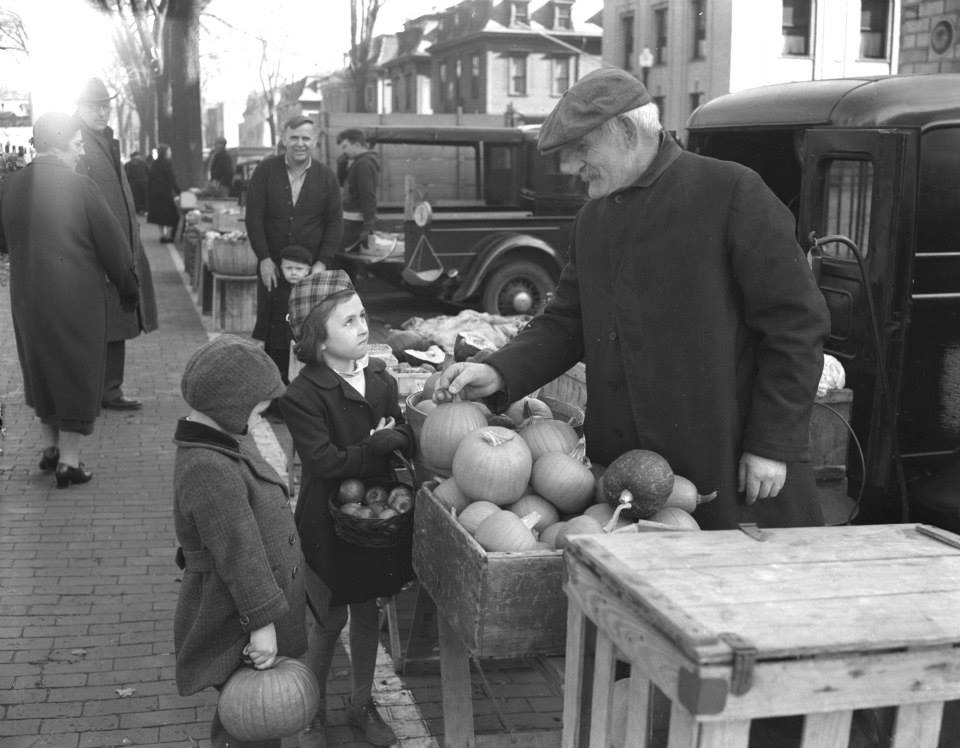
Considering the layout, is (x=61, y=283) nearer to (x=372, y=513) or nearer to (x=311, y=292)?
(x=311, y=292)

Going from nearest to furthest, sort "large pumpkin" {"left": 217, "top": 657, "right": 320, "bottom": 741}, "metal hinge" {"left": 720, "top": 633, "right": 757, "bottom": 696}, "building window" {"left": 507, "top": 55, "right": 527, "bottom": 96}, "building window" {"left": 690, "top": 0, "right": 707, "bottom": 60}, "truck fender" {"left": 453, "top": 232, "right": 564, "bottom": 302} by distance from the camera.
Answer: "metal hinge" {"left": 720, "top": 633, "right": 757, "bottom": 696}, "large pumpkin" {"left": 217, "top": 657, "right": 320, "bottom": 741}, "truck fender" {"left": 453, "top": 232, "right": 564, "bottom": 302}, "building window" {"left": 690, "top": 0, "right": 707, "bottom": 60}, "building window" {"left": 507, "top": 55, "right": 527, "bottom": 96}

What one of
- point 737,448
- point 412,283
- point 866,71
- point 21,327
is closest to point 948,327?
point 737,448

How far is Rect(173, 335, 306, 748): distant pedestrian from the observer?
124 inches

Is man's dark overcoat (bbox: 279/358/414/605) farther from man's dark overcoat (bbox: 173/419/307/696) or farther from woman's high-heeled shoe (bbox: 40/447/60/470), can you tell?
woman's high-heeled shoe (bbox: 40/447/60/470)

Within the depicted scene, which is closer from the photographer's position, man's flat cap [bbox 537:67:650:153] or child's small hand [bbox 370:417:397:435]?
man's flat cap [bbox 537:67:650:153]

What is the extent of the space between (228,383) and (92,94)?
5106mm

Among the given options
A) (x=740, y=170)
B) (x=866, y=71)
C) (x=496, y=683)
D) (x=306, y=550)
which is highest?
(x=866, y=71)

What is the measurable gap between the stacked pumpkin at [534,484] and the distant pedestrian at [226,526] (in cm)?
53

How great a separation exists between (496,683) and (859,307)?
218cm

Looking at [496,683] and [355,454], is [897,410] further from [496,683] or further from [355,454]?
[355,454]

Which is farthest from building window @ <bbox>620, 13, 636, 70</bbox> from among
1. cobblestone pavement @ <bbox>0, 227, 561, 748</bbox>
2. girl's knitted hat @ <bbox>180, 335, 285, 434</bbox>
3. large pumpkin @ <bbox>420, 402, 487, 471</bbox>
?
girl's knitted hat @ <bbox>180, 335, 285, 434</bbox>

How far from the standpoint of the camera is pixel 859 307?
510 cm

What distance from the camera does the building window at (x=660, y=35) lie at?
4106cm

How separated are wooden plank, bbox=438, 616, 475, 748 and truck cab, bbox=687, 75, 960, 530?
226 cm
